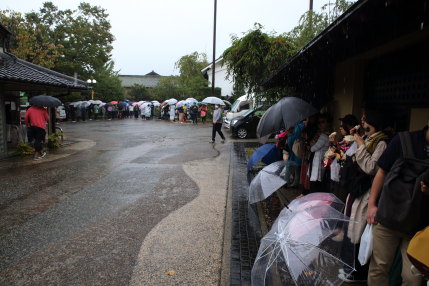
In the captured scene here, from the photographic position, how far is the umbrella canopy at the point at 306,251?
8.11 feet

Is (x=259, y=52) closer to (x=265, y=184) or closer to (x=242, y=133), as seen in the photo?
(x=242, y=133)

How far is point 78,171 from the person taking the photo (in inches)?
344

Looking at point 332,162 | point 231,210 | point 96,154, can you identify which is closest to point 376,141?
point 332,162

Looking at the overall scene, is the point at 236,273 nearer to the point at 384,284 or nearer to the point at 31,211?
the point at 384,284

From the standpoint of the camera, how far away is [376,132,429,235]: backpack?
2.21 m

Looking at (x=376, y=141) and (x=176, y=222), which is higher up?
(x=376, y=141)

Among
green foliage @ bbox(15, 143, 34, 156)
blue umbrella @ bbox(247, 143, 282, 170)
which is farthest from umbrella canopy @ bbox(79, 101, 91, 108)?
blue umbrella @ bbox(247, 143, 282, 170)

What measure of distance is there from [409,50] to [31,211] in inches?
242

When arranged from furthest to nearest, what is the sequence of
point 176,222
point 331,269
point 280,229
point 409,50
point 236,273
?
1. point 176,222
2. point 409,50
3. point 236,273
4. point 280,229
5. point 331,269

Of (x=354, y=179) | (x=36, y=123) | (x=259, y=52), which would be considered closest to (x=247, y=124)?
(x=259, y=52)

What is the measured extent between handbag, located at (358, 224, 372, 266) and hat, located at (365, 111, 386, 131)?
Answer: 3.10 ft

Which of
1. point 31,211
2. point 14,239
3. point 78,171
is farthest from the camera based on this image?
point 78,171

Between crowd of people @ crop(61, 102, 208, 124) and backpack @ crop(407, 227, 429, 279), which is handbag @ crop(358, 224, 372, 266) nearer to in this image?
backpack @ crop(407, 227, 429, 279)

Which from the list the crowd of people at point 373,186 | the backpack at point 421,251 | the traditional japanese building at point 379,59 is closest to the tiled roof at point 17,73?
the traditional japanese building at point 379,59
